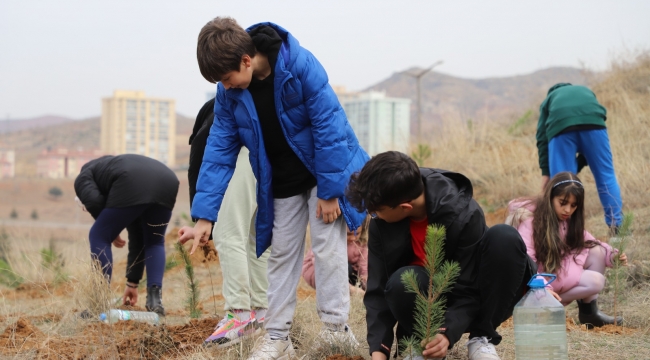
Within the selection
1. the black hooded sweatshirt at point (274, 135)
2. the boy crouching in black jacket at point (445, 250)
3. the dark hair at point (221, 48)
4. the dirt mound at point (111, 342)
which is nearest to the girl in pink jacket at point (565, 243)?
the boy crouching in black jacket at point (445, 250)

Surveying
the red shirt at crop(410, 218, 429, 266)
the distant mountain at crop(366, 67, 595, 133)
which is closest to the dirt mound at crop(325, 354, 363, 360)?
the red shirt at crop(410, 218, 429, 266)

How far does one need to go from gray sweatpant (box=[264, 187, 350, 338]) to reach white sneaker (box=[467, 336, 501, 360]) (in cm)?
68

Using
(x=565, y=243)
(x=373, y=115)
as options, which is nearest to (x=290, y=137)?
(x=565, y=243)

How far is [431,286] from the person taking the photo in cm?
272

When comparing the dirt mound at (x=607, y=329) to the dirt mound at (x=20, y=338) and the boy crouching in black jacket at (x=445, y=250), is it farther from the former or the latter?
the dirt mound at (x=20, y=338)

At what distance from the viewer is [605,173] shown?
655 cm

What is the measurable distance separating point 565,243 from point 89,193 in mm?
3458

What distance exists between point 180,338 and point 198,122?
1.59 m

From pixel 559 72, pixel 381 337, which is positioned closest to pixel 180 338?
pixel 381 337

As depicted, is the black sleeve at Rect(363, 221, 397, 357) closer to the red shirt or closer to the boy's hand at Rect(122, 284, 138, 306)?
the red shirt

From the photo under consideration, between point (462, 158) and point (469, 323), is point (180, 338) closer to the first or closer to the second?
point (469, 323)

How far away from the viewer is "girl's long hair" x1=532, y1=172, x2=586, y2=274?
4.54 meters

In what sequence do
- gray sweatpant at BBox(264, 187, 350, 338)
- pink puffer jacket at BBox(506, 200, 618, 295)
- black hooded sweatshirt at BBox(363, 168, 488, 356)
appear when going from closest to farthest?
black hooded sweatshirt at BBox(363, 168, 488, 356) < gray sweatpant at BBox(264, 187, 350, 338) < pink puffer jacket at BBox(506, 200, 618, 295)

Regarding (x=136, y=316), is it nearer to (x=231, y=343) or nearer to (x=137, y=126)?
(x=231, y=343)
